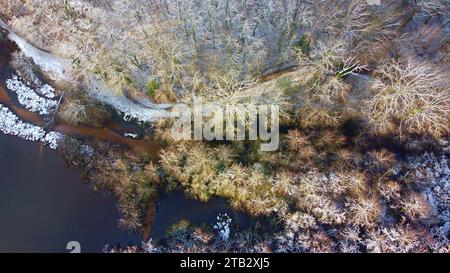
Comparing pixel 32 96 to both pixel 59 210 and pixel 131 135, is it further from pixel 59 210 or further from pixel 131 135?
pixel 59 210

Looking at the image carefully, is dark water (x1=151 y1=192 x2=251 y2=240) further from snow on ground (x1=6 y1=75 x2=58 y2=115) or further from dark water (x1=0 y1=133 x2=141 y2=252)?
snow on ground (x1=6 y1=75 x2=58 y2=115)

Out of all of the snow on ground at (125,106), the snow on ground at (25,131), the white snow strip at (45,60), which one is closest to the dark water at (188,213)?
the snow on ground at (125,106)

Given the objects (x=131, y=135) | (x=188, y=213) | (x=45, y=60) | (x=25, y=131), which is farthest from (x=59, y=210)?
(x=45, y=60)

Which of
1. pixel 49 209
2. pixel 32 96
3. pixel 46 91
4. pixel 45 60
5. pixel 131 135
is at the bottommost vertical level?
pixel 49 209

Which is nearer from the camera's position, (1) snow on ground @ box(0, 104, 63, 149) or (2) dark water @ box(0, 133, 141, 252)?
(2) dark water @ box(0, 133, 141, 252)

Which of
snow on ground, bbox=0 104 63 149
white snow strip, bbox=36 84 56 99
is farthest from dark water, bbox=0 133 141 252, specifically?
white snow strip, bbox=36 84 56 99

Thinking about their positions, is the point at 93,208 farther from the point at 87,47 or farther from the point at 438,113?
the point at 438,113
